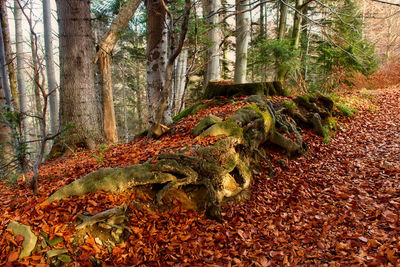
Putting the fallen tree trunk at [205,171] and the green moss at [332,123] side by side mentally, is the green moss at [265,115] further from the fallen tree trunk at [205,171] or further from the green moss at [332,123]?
the green moss at [332,123]

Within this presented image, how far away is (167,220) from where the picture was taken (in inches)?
132

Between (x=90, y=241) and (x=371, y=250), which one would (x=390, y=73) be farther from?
(x=90, y=241)

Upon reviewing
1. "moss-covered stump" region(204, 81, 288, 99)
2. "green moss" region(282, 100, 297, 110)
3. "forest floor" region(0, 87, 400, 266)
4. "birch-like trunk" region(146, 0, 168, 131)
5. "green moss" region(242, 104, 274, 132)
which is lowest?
"forest floor" region(0, 87, 400, 266)

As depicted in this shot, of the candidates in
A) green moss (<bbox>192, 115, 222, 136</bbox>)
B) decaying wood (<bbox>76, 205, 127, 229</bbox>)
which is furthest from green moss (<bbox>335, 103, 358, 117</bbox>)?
decaying wood (<bbox>76, 205, 127, 229</bbox>)

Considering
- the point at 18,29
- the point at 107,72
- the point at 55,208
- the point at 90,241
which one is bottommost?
the point at 90,241

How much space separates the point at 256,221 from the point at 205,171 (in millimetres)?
1109

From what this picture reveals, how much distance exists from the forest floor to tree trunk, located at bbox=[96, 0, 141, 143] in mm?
3693

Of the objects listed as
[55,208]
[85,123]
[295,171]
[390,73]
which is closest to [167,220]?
[55,208]

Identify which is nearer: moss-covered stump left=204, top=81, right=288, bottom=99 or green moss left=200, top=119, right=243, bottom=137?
green moss left=200, top=119, right=243, bottom=137

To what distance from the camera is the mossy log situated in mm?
3400

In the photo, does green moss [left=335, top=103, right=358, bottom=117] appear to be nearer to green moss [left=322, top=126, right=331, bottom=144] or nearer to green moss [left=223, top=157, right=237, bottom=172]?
green moss [left=322, top=126, right=331, bottom=144]

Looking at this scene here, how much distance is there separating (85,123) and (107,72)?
2673 millimetres

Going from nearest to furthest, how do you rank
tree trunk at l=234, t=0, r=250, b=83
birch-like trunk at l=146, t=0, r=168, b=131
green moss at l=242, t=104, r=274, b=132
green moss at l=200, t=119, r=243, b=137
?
green moss at l=200, t=119, r=243, b=137 → green moss at l=242, t=104, r=274, b=132 → birch-like trunk at l=146, t=0, r=168, b=131 → tree trunk at l=234, t=0, r=250, b=83

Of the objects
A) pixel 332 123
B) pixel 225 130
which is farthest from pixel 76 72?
pixel 332 123
